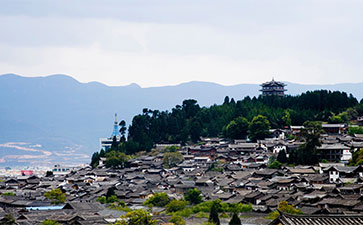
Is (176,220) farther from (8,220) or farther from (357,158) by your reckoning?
(357,158)

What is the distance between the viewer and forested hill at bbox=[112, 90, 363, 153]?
79000 millimetres

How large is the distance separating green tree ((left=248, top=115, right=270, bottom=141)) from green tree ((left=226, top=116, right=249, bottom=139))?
2225 mm

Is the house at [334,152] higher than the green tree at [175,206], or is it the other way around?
the house at [334,152]

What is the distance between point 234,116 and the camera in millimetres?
85250

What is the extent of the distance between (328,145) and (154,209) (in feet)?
62.7

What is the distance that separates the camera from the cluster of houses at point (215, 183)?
1692 inches

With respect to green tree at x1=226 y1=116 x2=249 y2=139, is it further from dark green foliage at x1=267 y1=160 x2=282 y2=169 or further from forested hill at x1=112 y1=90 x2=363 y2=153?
dark green foliage at x1=267 y1=160 x2=282 y2=169

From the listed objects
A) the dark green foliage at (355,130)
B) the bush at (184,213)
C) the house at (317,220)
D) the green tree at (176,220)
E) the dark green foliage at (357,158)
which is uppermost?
the dark green foliage at (355,130)

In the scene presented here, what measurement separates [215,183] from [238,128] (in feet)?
66.0

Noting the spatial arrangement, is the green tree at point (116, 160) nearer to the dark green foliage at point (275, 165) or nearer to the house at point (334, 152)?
the dark green foliage at point (275, 165)

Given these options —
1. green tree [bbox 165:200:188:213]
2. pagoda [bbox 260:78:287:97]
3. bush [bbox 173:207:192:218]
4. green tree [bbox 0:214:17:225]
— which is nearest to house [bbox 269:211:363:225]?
green tree [bbox 0:214:17:225]

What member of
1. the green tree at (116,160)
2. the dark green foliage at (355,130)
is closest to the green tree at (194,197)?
the dark green foliage at (355,130)

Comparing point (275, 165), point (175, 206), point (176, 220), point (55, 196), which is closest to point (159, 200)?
point (175, 206)

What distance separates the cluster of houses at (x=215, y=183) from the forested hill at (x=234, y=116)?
2334mm
